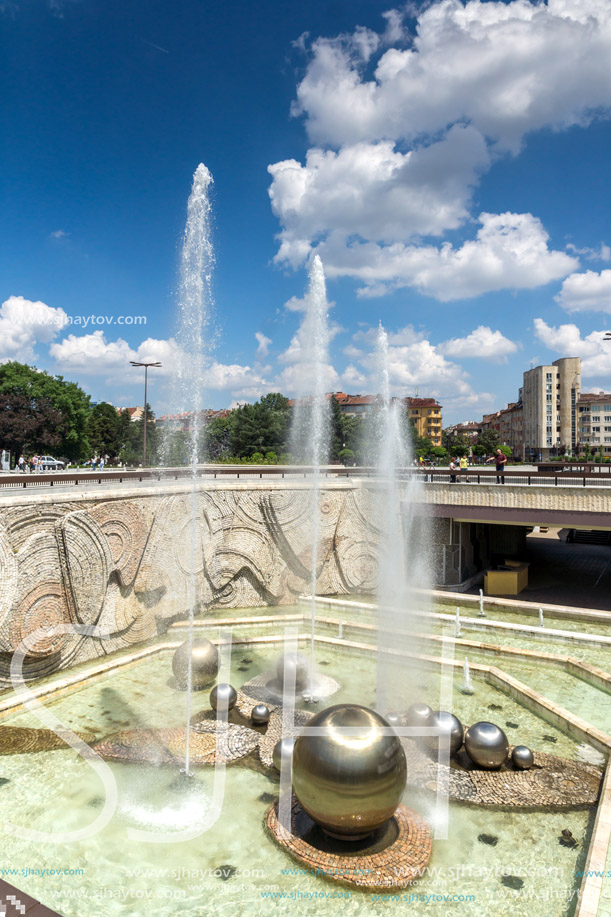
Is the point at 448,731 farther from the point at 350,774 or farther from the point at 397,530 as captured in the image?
the point at 397,530

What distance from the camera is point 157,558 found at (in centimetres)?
1271

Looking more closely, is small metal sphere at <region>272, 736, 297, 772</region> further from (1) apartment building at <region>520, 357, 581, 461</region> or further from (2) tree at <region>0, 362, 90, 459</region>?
(1) apartment building at <region>520, 357, 581, 461</region>

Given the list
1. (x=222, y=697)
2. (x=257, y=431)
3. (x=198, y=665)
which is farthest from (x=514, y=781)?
(x=257, y=431)

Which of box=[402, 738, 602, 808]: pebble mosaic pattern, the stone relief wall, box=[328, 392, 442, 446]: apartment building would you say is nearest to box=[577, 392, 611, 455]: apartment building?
box=[328, 392, 442, 446]: apartment building

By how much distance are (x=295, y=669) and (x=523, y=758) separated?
12.4 ft

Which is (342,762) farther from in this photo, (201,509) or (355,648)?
(201,509)

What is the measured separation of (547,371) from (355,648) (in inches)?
3054

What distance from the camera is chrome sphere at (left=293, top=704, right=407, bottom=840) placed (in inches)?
191

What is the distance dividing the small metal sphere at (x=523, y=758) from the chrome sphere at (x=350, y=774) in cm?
256

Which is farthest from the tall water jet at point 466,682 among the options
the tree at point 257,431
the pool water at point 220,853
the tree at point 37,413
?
the tree at point 257,431

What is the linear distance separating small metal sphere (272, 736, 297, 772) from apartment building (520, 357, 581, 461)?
77985 mm

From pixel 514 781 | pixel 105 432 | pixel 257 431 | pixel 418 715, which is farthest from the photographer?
pixel 105 432

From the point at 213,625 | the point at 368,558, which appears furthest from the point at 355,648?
the point at 368,558

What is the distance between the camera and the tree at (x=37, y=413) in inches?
1332
